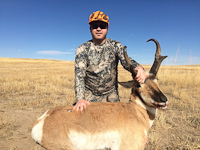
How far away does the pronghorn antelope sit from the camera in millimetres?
2166

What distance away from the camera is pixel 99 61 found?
3.87 metres

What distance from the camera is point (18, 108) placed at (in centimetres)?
512

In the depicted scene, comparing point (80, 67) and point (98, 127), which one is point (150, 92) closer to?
point (98, 127)

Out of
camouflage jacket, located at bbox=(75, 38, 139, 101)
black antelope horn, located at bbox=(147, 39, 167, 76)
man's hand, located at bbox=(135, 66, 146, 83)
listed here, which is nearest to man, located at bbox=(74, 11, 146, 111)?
camouflage jacket, located at bbox=(75, 38, 139, 101)

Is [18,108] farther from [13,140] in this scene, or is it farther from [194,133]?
[194,133]

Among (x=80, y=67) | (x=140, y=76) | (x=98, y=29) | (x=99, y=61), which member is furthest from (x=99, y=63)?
(x=140, y=76)

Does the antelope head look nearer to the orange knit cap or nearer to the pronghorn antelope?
the pronghorn antelope

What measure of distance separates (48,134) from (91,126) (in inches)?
29.4

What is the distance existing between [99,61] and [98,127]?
6.87ft

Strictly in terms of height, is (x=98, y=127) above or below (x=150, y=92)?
below

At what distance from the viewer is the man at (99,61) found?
3676 millimetres

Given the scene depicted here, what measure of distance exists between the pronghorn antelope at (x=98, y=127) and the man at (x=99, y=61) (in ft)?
4.29

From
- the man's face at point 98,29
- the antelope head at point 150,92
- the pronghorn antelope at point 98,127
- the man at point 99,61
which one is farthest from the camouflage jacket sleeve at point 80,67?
the antelope head at point 150,92

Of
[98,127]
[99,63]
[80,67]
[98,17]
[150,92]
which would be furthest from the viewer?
[99,63]
